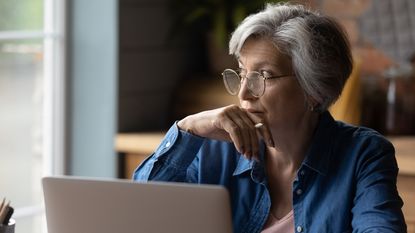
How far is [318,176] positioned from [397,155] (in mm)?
1010

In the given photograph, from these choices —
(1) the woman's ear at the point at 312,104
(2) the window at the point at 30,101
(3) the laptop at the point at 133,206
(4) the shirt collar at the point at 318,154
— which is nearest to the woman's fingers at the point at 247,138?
(4) the shirt collar at the point at 318,154

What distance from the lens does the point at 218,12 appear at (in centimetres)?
382

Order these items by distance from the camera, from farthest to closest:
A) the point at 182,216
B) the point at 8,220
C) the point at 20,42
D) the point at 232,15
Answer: the point at 232,15 < the point at 20,42 < the point at 8,220 < the point at 182,216

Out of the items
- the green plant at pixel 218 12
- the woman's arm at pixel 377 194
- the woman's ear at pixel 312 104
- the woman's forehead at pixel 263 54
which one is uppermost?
the green plant at pixel 218 12

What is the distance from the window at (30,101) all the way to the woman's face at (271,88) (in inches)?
58.5

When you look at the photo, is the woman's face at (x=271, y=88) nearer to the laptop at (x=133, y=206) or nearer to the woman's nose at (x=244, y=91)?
the woman's nose at (x=244, y=91)

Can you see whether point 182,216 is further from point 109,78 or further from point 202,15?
point 202,15

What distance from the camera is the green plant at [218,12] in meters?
3.79

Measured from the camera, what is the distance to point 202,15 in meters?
3.93

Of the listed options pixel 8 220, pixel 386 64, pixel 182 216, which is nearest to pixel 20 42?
pixel 386 64

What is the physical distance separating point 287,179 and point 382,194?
0.28m

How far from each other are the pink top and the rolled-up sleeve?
0.85 feet

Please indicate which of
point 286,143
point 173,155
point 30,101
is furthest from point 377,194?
point 30,101

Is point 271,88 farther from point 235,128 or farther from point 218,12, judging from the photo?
point 218,12
